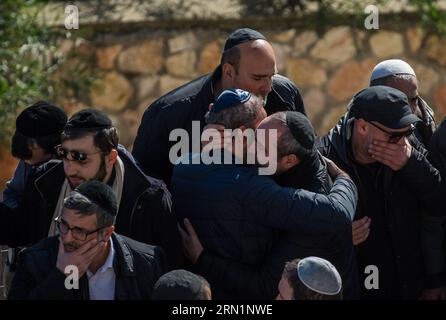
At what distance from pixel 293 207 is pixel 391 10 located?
4.51 meters

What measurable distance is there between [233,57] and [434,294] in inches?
53.1

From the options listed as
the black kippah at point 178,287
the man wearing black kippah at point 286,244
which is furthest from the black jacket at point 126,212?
the black kippah at point 178,287

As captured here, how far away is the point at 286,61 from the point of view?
8141 millimetres

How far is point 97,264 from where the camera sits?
4004 millimetres

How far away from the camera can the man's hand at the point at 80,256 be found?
3.88 metres

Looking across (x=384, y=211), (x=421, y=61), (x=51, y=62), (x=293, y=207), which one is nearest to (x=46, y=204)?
(x=293, y=207)

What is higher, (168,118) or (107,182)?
(168,118)

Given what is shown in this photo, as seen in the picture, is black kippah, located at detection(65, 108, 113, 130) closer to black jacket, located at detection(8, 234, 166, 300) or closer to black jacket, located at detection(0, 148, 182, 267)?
black jacket, located at detection(0, 148, 182, 267)

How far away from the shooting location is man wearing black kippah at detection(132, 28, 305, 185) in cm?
474

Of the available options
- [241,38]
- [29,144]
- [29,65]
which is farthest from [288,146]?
[29,65]

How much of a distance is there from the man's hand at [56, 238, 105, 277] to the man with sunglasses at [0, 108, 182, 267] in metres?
0.37

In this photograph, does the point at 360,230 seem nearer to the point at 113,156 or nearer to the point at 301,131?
the point at 301,131

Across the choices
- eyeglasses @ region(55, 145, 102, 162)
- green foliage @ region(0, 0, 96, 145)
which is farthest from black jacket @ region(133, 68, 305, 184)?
green foliage @ region(0, 0, 96, 145)
